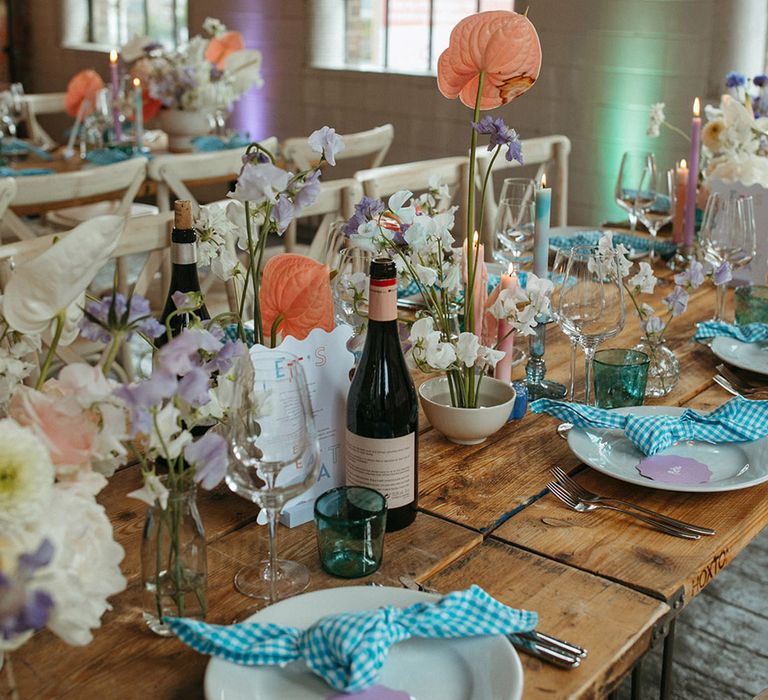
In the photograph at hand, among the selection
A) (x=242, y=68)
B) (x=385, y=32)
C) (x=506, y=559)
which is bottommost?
(x=506, y=559)

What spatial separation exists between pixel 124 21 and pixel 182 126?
3.32m

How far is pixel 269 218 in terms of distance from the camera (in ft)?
3.65

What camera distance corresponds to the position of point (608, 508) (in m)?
1.19

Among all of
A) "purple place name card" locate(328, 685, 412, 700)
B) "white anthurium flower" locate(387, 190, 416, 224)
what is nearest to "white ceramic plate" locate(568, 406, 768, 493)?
"white anthurium flower" locate(387, 190, 416, 224)

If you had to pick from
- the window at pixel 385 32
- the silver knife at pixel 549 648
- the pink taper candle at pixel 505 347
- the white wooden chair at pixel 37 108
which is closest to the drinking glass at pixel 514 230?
the pink taper candle at pixel 505 347

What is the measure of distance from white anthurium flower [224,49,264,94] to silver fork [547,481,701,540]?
3.12 meters

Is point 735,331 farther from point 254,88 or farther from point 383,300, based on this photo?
point 254,88

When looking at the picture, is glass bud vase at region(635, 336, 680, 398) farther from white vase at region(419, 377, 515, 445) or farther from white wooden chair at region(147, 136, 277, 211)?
white wooden chair at region(147, 136, 277, 211)

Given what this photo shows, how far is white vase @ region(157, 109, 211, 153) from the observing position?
395 centimetres

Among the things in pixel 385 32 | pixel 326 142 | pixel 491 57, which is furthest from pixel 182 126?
pixel 326 142

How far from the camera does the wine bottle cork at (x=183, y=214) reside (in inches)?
44.6

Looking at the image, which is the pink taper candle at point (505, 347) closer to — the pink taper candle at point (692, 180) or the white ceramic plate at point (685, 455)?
the white ceramic plate at point (685, 455)

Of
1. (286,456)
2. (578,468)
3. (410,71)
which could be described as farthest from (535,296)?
(410,71)

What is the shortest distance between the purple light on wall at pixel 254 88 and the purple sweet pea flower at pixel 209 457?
5.09 metres
